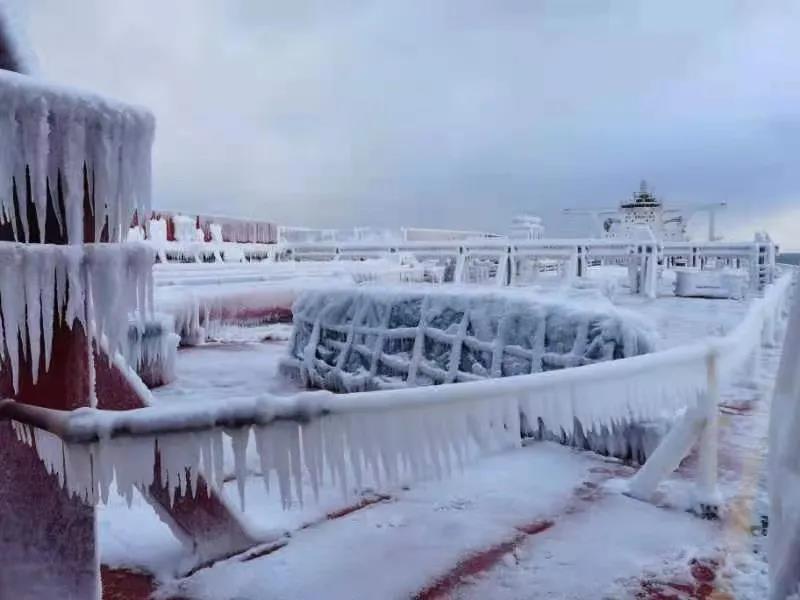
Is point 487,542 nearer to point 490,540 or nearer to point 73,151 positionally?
point 490,540

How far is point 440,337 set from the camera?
6621 millimetres

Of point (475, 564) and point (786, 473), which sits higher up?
point (786, 473)

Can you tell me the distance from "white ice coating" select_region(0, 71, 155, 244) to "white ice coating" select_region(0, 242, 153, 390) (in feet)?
0.29

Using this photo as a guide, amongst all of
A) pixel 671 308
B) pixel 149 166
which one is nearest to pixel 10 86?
pixel 149 166

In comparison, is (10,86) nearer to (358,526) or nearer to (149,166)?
(149,166)

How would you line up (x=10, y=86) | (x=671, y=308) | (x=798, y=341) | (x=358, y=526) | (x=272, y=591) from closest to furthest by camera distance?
(x=798, y=341) < (x=10, y=86) < (x=272, y=591) < (x=358, y=526) < (x=671, y=308)

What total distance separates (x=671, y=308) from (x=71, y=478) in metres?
10.8

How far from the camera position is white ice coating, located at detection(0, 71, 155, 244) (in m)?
2.05

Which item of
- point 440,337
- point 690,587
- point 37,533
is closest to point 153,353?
point 440,337

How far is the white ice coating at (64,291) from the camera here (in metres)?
2.15

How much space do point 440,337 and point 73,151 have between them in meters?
4.80

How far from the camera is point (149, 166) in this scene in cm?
245

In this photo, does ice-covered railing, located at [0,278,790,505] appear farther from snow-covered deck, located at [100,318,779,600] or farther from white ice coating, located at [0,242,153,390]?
snow-covered deck, located at [100,318,779,600]

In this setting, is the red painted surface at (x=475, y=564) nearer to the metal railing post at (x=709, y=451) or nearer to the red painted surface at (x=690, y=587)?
the red painted surface at (x=690, y=587)
